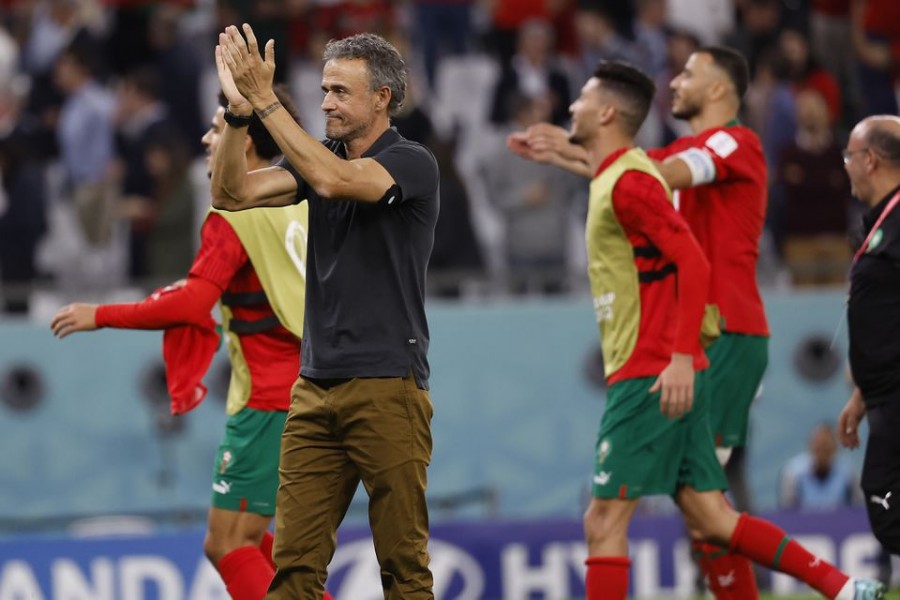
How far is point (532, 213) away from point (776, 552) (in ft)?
22.2

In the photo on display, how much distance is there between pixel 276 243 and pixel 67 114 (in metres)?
7.84

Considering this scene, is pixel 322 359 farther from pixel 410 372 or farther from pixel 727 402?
pixel 727 402

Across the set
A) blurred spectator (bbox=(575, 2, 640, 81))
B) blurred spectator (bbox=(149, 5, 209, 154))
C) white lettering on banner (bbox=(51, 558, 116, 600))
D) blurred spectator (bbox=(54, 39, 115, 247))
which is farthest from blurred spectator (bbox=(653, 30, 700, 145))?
white lettering on banner (bbox=(51, 558, 116, 600))

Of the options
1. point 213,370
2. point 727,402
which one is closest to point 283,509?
point 727,402

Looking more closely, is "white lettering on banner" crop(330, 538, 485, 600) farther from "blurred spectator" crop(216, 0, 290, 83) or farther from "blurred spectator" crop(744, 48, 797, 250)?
"blurred spectator" crop(216, 0, 290, 83)

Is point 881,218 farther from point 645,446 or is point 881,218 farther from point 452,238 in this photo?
point 452,238

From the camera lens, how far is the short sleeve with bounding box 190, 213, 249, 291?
7738mm

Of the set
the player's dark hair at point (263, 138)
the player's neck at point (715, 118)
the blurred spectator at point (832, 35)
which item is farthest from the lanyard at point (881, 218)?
the blurred spectator at point (832, 35)

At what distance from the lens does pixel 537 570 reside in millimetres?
11625

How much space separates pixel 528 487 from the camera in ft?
47.3

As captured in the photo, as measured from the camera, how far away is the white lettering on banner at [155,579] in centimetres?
1128

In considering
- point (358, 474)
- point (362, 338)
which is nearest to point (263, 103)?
point (362, 338)

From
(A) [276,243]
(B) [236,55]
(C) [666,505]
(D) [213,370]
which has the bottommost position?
(C) [666,505]

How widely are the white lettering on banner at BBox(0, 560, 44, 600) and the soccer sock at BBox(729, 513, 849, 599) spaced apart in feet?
16.6
